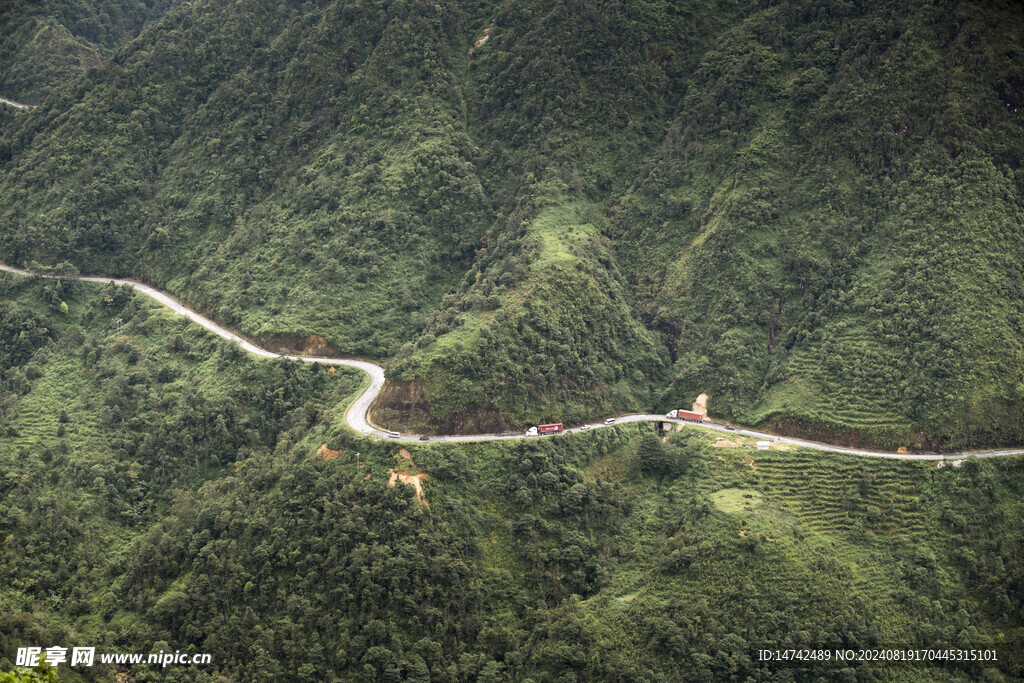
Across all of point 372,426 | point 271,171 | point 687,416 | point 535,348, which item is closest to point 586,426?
point 535,348

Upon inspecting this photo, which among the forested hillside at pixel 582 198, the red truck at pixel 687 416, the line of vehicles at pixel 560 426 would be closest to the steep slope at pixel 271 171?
the forested hillside at pixel 582 198

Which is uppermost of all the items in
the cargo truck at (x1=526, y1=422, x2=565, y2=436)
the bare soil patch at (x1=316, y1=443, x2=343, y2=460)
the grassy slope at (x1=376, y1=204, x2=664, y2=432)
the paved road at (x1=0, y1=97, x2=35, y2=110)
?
the paved road at (x1=0, y1=97, x2=35, y2=110)

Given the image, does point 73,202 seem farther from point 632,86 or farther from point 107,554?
point 632,86

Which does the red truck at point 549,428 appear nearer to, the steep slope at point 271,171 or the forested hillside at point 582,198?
the forested hillside at point 582,198

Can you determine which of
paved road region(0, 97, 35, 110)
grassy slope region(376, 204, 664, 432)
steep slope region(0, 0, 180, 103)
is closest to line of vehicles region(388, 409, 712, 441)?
grassy slope region(376, 204, 664, 432)

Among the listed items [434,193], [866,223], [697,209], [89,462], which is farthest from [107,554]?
[866,223]

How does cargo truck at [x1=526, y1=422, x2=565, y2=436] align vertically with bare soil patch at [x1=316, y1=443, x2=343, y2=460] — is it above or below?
below

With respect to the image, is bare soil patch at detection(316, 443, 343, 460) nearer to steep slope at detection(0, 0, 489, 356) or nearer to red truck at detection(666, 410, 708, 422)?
steep slope at detection(0, 0, 489, 356)
